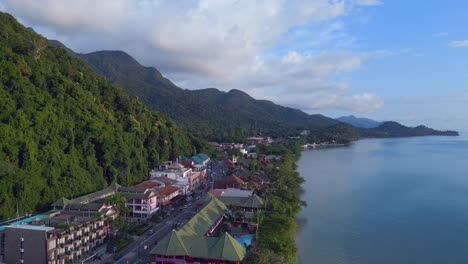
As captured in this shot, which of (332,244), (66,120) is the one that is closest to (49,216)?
(66,120)

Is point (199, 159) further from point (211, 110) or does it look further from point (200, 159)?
point (211, 110)

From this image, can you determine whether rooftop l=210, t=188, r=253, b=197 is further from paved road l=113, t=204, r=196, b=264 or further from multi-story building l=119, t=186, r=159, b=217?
multi-story building l=119, t=186, r=159, b=217

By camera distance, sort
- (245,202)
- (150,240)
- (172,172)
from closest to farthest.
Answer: (150,240) → (245,202) → (172,172)

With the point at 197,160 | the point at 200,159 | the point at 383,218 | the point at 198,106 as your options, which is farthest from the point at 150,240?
the point at 198,106

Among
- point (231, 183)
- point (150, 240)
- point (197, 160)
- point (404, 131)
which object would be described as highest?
point (404, 131)

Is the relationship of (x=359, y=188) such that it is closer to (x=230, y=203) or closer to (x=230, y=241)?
(x=230, y=203)

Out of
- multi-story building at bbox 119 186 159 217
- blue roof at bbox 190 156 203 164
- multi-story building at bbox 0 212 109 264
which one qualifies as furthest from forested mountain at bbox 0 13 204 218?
multi-story building at bbox 0 212 109 264
